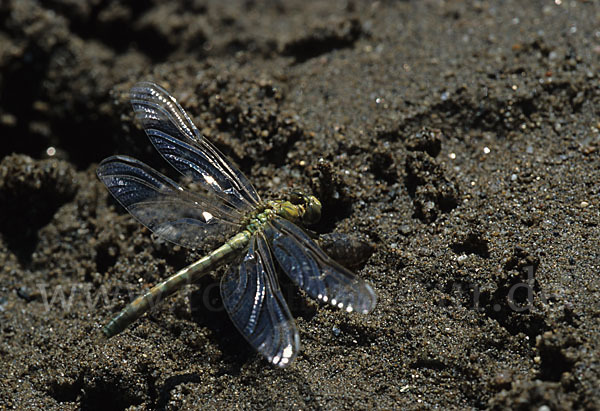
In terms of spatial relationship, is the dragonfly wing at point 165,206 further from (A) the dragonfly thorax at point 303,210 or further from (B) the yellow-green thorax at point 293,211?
(A) the dragonfly thorax at point 303,210

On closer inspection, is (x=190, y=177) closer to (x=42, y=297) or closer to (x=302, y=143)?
(x=302, y=143)

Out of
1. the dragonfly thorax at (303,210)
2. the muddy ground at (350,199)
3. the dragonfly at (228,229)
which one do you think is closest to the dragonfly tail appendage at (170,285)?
the dragonfly at (228,229)

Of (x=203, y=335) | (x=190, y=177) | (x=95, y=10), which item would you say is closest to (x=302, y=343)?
(x=203, y=335)

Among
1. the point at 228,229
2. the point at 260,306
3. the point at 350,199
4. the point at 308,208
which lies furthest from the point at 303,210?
the point at 260,306

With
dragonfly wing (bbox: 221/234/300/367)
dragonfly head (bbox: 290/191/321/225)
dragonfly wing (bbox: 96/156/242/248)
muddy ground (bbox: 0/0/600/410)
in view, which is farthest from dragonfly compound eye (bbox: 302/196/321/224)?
dragonfly wing (bbox: 96/156/242/248)

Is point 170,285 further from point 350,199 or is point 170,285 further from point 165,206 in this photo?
point 350,199
